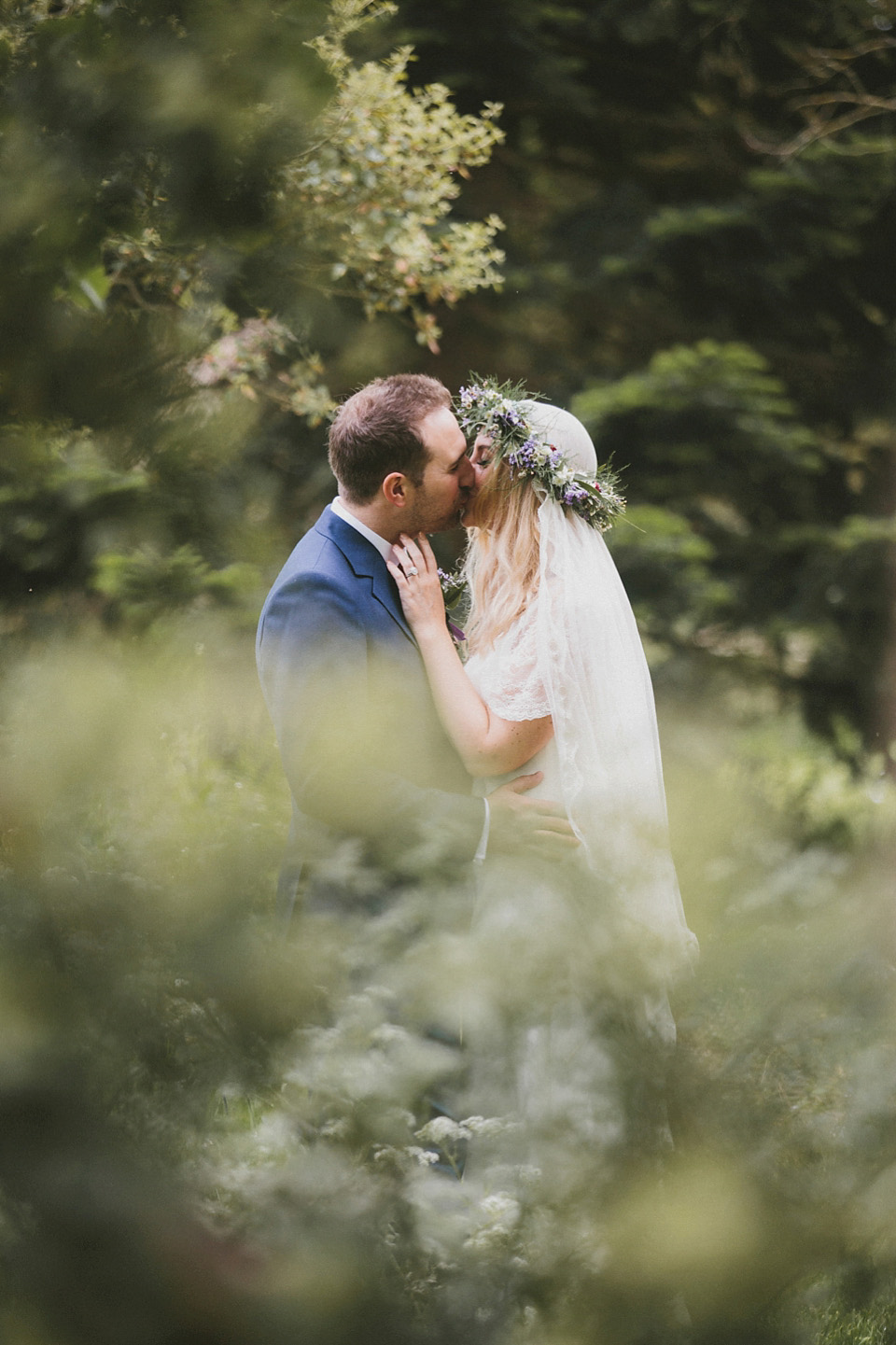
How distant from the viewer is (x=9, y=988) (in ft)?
1.70

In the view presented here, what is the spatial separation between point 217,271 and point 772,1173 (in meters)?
0.62

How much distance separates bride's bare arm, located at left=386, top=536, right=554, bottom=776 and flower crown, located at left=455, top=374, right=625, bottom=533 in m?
0.28

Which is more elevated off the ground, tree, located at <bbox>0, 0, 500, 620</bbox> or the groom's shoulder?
tree, located at <bbox>0, 0, 500, 620</bbox>

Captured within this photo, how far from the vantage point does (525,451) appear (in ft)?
7.63

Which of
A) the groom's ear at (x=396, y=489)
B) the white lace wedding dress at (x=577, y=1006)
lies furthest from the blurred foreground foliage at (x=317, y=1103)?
the groom's ear at (x=396, y=489)

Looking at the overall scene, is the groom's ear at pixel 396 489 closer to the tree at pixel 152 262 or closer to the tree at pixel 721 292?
the tree at pixel 152 262

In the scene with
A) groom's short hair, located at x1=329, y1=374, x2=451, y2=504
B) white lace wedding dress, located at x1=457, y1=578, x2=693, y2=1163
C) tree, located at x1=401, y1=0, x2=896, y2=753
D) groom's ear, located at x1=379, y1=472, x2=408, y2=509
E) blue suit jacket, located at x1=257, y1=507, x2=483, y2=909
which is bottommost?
tree, located at x1=401, y1=0, x2=896, y2=753

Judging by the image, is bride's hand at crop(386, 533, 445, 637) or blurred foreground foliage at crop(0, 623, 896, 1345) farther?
Answer: bride's hand at crop(386, 533, 445, 637)

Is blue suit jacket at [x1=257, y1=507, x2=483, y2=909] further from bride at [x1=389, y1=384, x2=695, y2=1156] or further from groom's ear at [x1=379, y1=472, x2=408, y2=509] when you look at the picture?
groom's ear at [x1=379, y1=472, x2=408, y2=509]

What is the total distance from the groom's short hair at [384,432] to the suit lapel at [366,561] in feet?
0.27

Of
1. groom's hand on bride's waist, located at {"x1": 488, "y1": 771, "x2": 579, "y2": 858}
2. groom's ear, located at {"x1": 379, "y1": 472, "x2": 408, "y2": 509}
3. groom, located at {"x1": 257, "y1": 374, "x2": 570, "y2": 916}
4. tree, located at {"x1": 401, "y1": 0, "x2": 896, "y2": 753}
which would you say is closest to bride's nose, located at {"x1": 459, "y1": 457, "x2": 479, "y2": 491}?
groom's ear, located at {"x1": 379, "y1": 472, "x2": 408, "y2": 509}

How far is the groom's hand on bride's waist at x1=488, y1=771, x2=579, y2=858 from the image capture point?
80 centimetres

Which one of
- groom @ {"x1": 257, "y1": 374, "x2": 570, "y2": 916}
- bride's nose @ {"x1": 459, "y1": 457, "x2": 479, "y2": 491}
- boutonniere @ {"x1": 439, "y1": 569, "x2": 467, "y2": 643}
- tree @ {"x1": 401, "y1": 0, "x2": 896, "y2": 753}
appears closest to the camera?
groom @ {"x1": 257, "y1": 374, "x2": 570, "y2": 916}

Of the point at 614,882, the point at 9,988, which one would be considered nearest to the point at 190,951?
the point at 9,988
